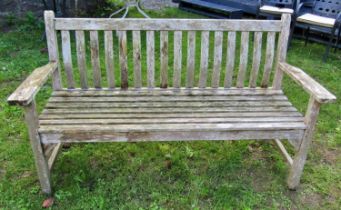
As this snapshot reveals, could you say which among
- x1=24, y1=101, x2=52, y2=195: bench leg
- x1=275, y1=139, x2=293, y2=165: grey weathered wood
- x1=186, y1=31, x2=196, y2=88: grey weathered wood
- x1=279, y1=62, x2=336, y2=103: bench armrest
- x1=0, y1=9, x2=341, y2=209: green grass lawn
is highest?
x1=186, y1=31, x2=196, y2=88: grey weathered wood

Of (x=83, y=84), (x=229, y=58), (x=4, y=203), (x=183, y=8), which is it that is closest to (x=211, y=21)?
(x=229, y=58)

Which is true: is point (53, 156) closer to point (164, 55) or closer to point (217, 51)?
point (164, 55)

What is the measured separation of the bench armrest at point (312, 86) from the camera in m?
2.20

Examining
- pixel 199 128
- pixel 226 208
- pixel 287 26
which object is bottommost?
pixel 226 208

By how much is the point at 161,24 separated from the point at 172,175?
4.00ft

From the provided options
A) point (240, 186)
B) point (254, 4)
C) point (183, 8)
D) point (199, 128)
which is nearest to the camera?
point (199, 128)

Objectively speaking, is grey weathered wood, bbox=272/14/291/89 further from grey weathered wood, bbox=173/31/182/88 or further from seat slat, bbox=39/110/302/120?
grey weathered wood, bbox=173/31/182/88

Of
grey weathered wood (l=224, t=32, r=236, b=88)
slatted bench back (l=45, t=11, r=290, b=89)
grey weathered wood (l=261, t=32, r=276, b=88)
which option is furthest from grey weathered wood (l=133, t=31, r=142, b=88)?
grey weathered wood (l=261, t=32, r=276, b=88)

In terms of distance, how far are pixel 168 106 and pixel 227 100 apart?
1.62 feet

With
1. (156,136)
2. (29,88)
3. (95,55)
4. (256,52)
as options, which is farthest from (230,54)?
(29,88)

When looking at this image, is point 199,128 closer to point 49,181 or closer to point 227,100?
point 227,100

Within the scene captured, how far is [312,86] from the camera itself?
2355mm

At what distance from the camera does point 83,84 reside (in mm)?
2785

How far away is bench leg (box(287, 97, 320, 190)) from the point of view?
90.4 inches
